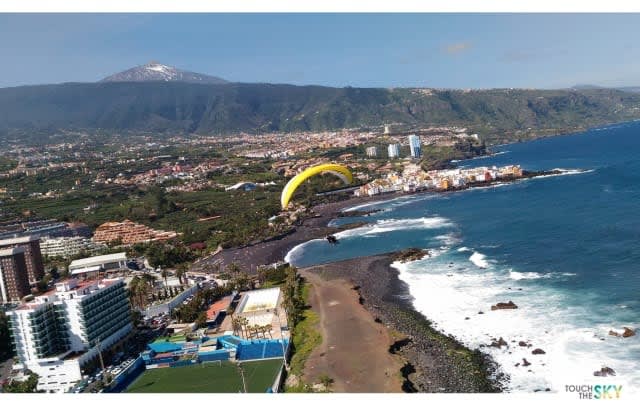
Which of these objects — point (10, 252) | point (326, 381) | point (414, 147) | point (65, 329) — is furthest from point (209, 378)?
point (414, 147)

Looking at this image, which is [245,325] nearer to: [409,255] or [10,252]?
[409,255]

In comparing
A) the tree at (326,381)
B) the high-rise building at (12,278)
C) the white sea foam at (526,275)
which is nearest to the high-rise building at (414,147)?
the white sea foam at (526,275)

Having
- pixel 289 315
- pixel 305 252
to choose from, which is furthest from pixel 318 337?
pixel 305 252

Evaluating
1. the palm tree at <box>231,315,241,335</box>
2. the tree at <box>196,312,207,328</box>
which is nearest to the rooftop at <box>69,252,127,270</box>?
the tree at <box>196,312,207,328</box>

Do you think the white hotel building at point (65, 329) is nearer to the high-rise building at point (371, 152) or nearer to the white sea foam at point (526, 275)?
the white sea foam at point (526, 275)

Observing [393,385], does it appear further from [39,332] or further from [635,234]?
[635,234]

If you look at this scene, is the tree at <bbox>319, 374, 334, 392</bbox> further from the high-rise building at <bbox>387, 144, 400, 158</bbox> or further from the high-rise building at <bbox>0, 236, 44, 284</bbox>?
the high-rise building at <bbox>387, 144, 400, 158</bbox>
